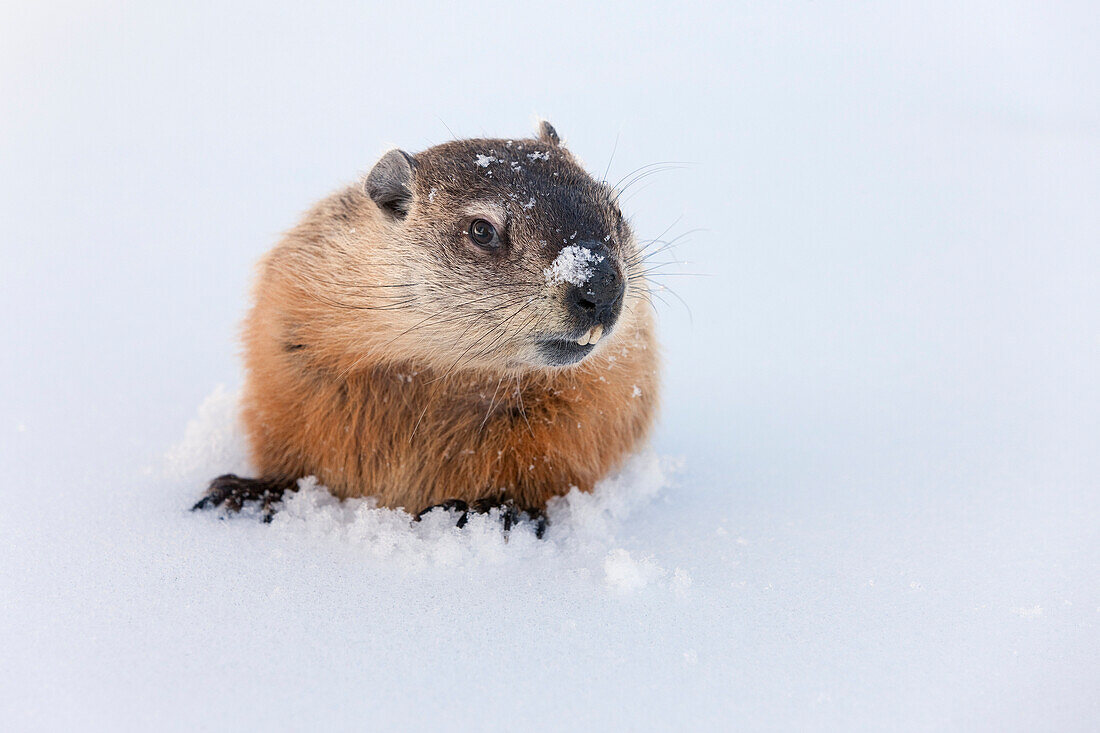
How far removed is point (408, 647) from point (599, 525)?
1110 millimetres

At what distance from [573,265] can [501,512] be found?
3.58ft

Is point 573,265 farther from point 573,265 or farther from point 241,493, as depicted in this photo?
point 241,493

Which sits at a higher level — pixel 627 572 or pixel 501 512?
pixel 627 572

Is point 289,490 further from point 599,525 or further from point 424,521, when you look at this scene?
point 599,525

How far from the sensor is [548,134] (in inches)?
168

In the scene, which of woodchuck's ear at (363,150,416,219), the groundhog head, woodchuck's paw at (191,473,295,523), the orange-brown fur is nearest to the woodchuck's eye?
the groundhog head

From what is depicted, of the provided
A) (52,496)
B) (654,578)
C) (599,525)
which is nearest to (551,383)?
(599,525)

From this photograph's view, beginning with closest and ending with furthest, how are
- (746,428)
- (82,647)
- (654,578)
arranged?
(82,647)
(654,578)
(746,428)

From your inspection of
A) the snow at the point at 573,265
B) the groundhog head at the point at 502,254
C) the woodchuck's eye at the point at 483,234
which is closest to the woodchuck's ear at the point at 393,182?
the groundhog head at the point at 502,254

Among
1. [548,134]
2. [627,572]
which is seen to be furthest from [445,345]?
[548,134]

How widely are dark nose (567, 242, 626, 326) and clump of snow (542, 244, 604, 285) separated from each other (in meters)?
0.01

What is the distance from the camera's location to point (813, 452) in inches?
169

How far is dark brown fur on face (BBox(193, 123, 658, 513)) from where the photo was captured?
126 inches

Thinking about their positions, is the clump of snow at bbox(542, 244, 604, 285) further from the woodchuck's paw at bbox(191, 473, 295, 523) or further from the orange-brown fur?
the woodchuck's paw at bbox(191, 473, 295, 523)
